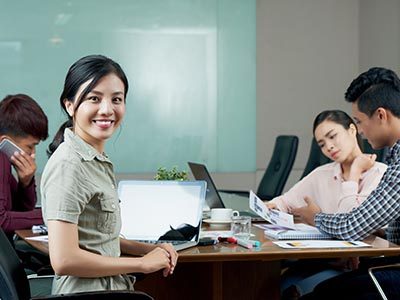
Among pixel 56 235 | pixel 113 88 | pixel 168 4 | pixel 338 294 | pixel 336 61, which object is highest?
pixel 168 4

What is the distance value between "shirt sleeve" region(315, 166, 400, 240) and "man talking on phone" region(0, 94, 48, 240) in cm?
149

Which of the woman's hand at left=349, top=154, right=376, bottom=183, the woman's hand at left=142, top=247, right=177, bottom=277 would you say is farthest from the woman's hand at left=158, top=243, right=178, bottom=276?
the woman's hand at left=349, top=154, right=376, bottom=183

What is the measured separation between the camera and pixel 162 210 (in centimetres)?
333

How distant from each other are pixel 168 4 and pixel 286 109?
1.62m

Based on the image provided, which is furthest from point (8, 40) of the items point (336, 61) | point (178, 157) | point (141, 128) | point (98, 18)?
point (336, 61)

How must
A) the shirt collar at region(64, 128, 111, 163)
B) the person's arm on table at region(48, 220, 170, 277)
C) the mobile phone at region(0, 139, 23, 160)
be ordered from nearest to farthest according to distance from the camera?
1. the person's arm on table at region(48, 220, 170, 277)
2. the shirt collar at region(64, 128, 111, 163)
3. the mobile phone at region(0, 139, 23, 160)

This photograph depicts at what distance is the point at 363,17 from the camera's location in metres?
8.20

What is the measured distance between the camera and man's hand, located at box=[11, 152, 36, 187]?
3.89 m

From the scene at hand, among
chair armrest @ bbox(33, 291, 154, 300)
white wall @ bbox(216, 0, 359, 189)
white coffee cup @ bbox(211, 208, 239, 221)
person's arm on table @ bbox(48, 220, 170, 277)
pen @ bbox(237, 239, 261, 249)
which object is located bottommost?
chair armrest @ bbox(33, 291, 154, 300)

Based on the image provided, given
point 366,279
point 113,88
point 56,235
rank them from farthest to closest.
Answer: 1. point 366,279
2. point 113,88
3. point 56,235

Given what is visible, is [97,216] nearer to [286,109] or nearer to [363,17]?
[286,109]

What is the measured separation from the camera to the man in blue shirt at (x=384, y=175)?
319 centimetres

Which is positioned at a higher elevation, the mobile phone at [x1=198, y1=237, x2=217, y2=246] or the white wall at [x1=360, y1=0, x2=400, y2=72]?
the white wall at [x1=360, y1=0, x2=400, y2=72]

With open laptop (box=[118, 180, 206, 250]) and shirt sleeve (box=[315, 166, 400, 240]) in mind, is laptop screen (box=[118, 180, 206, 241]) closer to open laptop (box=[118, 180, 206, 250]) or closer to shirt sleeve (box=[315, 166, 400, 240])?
open laptop (box=[118, 180, 206, 250])
